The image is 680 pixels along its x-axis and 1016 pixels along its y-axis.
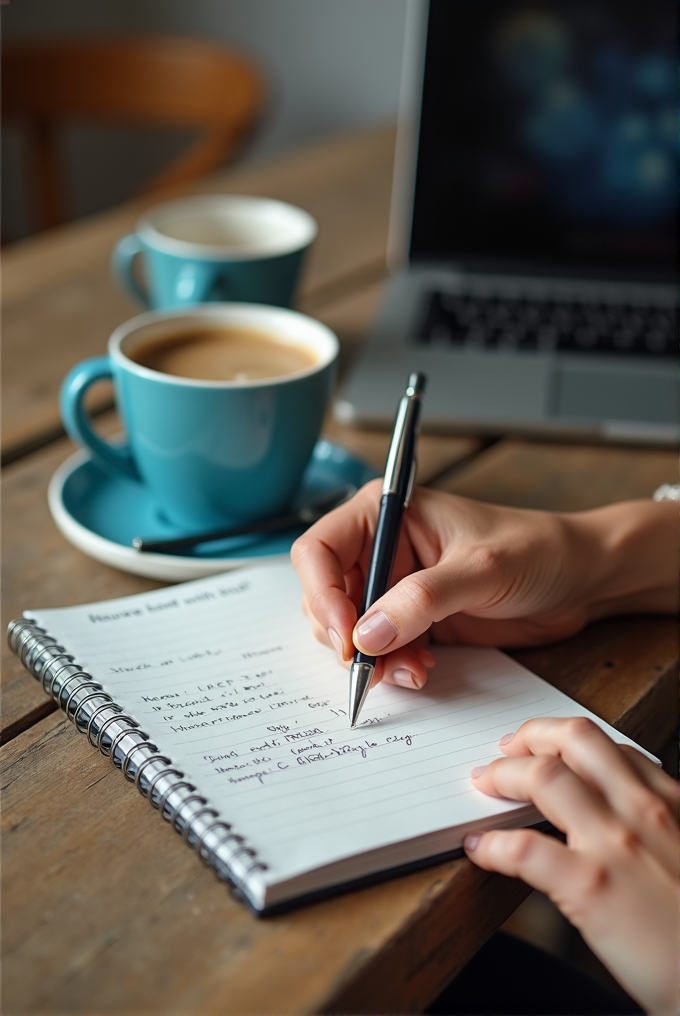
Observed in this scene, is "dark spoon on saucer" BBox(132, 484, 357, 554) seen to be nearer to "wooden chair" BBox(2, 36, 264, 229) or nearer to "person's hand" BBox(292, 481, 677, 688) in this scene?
"person's hand" BBox(292, 481, 677, 688)

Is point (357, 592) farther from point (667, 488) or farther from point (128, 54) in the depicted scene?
point (128, 54)

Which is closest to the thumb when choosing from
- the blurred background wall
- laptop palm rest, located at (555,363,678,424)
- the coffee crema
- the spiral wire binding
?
the spiral wire binding

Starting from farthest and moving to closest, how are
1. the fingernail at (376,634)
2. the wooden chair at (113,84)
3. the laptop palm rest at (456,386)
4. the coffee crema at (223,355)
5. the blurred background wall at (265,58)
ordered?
the blurred background wall at (265,58)
the wooden chair at (113,84)
the laptop palm rest at (456,386)
the coffee crema at (223,355)
the fingernail at (376,634)

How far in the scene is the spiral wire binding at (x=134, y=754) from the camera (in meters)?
0.42

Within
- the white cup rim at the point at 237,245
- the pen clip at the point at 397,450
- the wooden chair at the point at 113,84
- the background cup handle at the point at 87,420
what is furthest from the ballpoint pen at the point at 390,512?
the wooden chair at the point at 113,84

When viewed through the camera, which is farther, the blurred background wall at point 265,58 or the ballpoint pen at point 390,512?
the blurred background wall at point 265,58

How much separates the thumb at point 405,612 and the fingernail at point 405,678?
0.02 metres

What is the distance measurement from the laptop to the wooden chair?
1082 millimetres

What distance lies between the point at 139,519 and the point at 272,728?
0.26 m

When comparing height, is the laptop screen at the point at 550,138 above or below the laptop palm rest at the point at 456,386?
above

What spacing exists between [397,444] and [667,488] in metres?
0.27

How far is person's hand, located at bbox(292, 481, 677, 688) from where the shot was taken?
0.53 m

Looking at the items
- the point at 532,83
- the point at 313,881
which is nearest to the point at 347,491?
the point at 313,881

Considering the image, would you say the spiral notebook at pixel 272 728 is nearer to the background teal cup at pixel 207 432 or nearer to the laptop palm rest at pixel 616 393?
the background teal cup at pixel 207 432
